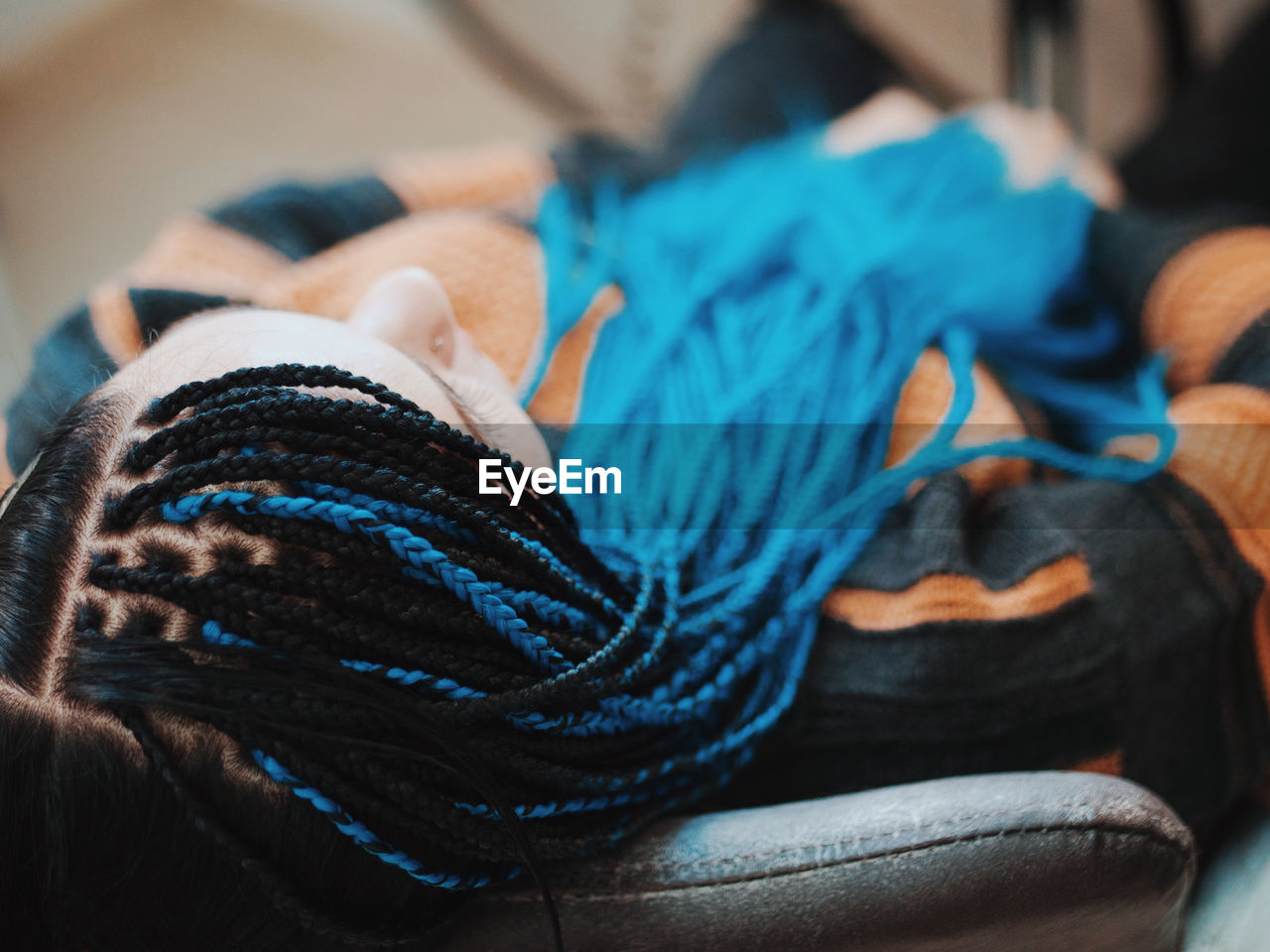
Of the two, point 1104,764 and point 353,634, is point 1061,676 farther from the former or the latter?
point 353,634

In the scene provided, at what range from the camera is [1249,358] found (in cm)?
53

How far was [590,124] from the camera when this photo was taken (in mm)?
1377

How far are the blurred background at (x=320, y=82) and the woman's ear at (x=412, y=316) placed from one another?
9.4 inches

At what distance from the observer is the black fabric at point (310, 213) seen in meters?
0.63

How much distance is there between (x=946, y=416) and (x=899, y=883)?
0.92 feet

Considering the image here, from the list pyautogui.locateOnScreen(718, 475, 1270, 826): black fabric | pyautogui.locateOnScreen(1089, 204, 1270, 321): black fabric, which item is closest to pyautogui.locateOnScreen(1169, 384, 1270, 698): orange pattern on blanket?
pyautogui.locateOnScreen(718, 475, 1270, 826): black fabric

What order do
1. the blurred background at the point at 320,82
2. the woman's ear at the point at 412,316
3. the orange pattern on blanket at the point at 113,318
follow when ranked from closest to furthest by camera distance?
the woman's ear at the point at 412,316 < the orange pattern on blanket at the point at 113,318 < the blurred background at the point at 320,82

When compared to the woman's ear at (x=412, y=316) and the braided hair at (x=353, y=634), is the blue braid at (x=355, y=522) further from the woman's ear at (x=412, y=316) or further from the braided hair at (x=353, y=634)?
the woman's ear at (x=412, y=316)

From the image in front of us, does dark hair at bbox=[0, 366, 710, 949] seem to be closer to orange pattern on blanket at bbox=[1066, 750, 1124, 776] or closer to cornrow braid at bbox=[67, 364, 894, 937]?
cornrow braid at bbox=[67, 364, 894, 937]

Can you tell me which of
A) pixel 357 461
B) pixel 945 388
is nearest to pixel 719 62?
pixel 945 388

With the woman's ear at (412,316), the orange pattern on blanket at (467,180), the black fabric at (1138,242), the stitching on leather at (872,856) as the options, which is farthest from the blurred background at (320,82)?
the black fabric at (1138,242)

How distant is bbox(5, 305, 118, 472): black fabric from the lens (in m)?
0.38

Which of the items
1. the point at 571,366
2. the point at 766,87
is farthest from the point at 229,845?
the point at 766,87

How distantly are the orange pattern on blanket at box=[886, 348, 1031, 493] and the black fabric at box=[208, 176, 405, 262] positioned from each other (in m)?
0.44
